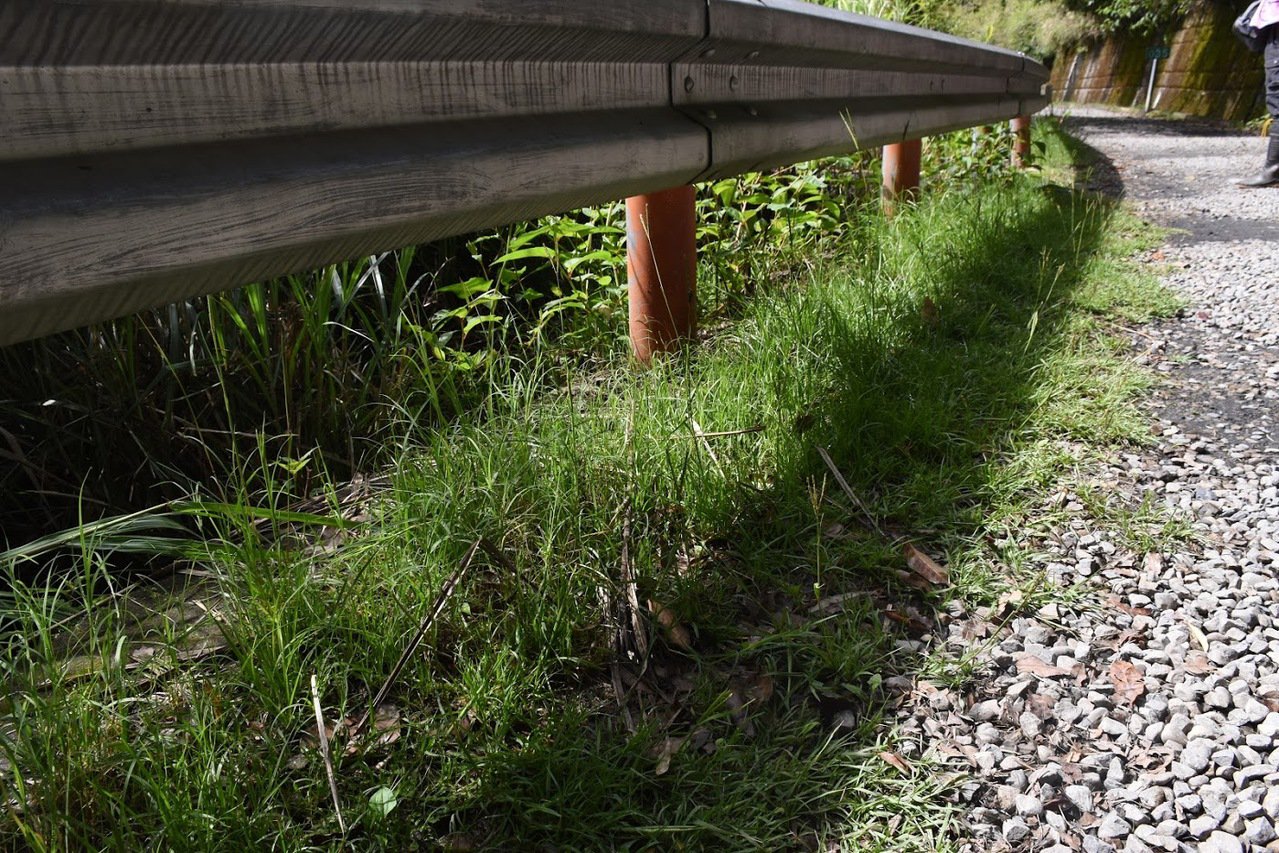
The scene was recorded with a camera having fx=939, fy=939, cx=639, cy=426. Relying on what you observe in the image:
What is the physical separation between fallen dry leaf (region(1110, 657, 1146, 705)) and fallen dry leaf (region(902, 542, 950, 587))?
1.20 ft

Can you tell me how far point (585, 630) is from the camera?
1.78m

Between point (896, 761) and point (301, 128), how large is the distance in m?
1.34

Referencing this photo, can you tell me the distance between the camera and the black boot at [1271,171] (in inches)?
320

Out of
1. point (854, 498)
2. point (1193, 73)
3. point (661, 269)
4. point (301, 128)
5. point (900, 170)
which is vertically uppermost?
point (301, 128)

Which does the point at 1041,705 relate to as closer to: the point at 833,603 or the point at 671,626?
the point at 833,603

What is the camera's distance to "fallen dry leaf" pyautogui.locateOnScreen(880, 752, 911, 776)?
152cm

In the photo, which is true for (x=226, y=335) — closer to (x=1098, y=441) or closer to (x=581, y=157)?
(x=581, y=157)

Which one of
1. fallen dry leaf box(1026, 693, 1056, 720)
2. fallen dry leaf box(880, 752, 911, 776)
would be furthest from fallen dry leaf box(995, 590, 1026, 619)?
fallen dry leaf box(880, 752, 911, 776)

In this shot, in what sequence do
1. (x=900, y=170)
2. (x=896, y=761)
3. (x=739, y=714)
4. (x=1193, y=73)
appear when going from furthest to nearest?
(x=1193, y=73) < (x=900, y=170) < (x=739, y=714) < (x=896, y=761)

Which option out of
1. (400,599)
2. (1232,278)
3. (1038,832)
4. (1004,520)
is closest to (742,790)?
(1038,832)

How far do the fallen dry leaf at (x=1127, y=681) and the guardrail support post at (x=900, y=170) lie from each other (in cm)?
372

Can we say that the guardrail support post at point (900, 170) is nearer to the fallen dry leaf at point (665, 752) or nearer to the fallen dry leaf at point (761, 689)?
the fallen dry leaf at point (761, 689)

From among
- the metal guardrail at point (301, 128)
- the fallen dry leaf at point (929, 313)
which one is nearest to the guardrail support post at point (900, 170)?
the fallen dry leaf at point (929, 313)

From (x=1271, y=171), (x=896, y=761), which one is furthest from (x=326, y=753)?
(x=1271, y=171)
